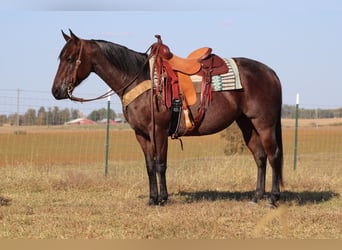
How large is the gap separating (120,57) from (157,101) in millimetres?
861

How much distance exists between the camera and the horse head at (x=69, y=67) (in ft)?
21.9

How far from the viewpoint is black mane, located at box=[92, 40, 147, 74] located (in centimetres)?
686

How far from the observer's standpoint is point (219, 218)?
6.01 meters

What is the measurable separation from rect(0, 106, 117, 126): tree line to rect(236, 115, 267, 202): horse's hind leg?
6.07 metres

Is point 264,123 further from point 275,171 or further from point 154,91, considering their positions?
point 154,91

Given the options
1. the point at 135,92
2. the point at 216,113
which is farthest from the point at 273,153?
the point at 135,92

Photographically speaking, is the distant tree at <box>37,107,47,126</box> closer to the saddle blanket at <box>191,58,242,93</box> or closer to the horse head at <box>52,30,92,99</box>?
the horse head at <box>52,30,92,99</box>

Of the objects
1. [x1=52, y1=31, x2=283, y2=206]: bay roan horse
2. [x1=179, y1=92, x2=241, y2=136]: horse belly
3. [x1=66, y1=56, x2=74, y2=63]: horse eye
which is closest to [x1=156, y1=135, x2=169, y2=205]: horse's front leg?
[x1=52, y1=31, x2=283, y2=206]: bay roan horse

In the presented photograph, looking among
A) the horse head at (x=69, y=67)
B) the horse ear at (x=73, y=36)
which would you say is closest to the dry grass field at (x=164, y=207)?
the horse head at (x=69, y=67)

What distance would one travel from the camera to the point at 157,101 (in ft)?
21.9

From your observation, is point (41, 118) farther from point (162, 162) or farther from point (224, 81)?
point (224, 81)

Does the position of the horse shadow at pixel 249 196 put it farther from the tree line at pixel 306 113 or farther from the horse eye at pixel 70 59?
the tree line at pixel 306 113

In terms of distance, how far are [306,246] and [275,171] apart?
4559 millimetres

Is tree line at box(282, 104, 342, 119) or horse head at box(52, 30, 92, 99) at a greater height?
horse head at box(52, 30, 92, 99)
